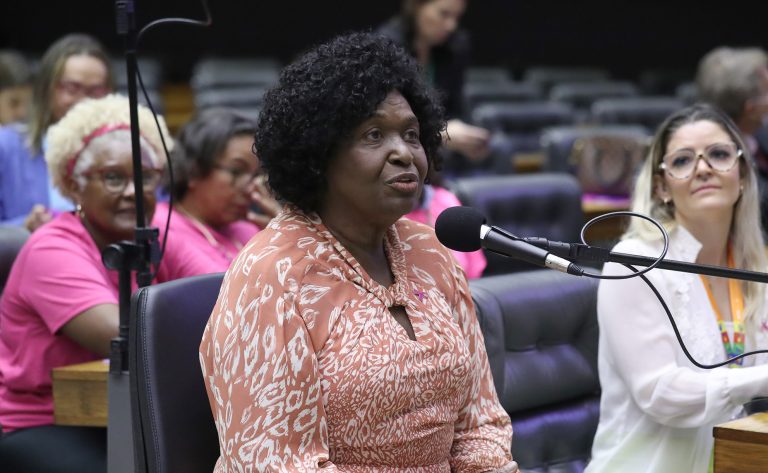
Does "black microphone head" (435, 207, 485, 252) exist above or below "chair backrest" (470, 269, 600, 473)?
above

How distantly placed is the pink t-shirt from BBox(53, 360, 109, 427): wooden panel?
1.54 metres

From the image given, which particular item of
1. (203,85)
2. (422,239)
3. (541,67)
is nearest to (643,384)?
(422,239)

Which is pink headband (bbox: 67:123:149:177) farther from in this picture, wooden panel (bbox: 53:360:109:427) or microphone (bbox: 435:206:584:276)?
microphone (bbox: 435:206:584:276)

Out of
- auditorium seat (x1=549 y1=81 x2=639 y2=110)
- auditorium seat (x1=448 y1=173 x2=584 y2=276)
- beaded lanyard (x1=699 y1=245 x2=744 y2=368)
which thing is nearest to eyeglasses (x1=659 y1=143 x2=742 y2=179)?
beaded lanyard (x1=699 y1=245 x2=744 y2=368)

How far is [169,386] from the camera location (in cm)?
188

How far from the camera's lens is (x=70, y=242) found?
264 centimetres

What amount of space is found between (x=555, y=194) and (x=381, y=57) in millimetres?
2529

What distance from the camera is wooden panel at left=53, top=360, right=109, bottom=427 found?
238 centimetres

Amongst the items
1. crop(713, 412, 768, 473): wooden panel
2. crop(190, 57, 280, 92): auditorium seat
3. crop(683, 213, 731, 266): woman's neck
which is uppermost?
crop(190, 57, 280, 92): auditorium seat

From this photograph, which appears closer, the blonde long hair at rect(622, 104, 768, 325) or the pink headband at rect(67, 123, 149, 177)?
the blonde long hair at rect(622, 104, 768, 325)

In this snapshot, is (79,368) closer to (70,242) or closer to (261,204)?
(70,242)

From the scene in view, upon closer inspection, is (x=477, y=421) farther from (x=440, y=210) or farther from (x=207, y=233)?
(x=440, y=210)

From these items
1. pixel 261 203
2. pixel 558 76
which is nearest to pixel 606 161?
pixel 261 203

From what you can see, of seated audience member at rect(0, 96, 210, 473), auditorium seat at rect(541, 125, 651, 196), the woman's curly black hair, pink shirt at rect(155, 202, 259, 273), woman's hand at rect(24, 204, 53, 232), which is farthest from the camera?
auditorium seat at rect(541, 125, 651, 196)
